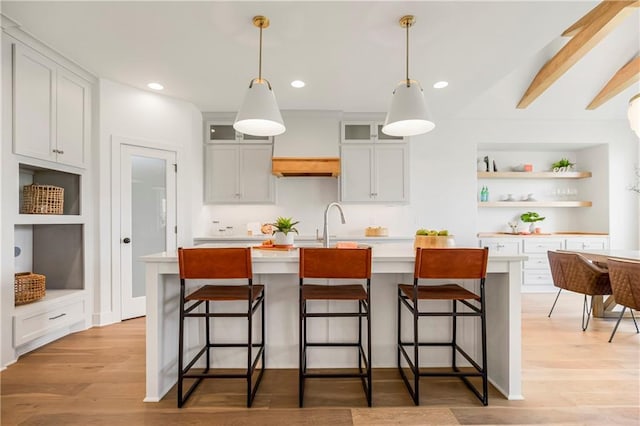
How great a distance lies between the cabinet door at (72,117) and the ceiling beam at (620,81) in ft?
22.0

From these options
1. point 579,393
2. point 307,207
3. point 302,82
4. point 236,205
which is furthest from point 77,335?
point 579,393

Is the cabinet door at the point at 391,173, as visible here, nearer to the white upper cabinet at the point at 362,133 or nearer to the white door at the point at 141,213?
the white upper cabinet at the point at 362,133

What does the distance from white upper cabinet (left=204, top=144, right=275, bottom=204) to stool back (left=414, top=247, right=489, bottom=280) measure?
118 inches

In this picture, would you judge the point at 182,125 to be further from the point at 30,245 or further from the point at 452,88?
the point at 452,88

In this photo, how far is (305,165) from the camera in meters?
4.34

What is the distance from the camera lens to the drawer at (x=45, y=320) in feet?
8.23

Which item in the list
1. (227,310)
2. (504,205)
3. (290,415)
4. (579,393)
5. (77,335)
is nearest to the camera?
(290,415)

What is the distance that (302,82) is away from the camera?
355 centimetres

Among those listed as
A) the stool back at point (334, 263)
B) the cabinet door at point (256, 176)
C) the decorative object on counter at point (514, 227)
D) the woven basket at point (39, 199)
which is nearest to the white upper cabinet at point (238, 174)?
the cabinet door at point (256, 176)

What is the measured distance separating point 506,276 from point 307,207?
325cm

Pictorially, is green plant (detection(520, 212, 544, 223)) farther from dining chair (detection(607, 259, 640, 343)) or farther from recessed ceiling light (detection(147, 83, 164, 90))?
recessed ceiling light (detection(147, 83, 164, 90))

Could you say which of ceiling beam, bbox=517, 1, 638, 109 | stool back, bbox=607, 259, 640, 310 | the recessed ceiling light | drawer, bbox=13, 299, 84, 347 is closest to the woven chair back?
stool back, bbox=607, 259, 640, 310

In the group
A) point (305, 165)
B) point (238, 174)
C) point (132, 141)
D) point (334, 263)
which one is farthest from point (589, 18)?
point (132, 141)

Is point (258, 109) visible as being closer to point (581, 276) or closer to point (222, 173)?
point (222, 173)
